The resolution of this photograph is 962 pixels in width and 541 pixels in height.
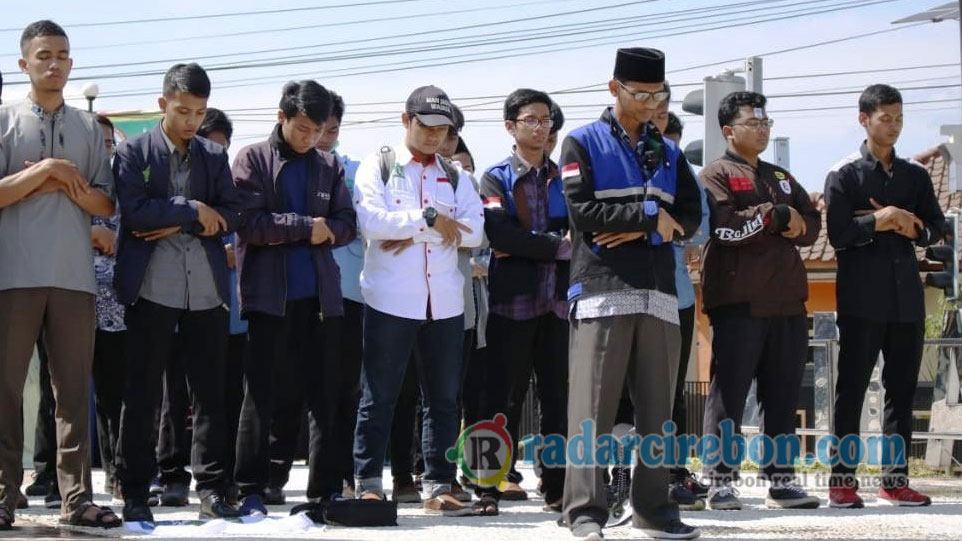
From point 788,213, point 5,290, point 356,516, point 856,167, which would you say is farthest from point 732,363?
point 5,290

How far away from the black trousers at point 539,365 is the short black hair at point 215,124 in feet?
7.52

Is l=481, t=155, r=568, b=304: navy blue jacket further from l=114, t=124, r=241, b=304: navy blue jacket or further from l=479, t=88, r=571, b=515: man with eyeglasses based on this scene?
l=114, t=124, r=241, b=304: navy blue jacket

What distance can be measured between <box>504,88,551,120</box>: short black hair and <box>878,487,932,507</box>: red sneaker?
3006 millimetres

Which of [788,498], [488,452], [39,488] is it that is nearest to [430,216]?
[488,452]

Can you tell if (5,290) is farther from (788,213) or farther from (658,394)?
(788,213)

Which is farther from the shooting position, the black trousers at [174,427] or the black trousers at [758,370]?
the black trousers at [174,427]

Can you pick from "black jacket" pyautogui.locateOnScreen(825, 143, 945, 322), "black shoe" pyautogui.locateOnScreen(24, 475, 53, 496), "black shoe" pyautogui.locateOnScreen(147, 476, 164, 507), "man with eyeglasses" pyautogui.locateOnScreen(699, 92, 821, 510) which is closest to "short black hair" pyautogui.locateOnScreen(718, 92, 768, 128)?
"man with eyeglasses" pyautogui.locateOnScreen(699, 92, 821, 510)

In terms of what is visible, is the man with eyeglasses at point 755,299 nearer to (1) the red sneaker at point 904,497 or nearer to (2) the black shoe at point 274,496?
(1) the red sneaker at point 904,497

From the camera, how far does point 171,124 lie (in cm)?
707

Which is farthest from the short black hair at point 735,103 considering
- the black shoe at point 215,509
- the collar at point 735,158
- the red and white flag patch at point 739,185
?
the black shoe at point 215,509

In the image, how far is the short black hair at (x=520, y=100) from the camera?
817cm

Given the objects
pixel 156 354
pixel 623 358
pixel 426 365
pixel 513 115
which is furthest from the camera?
pixel 513 115

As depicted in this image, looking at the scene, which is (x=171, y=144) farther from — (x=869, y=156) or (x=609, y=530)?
(x=869, y=156)

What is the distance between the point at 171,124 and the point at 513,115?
207 cm
